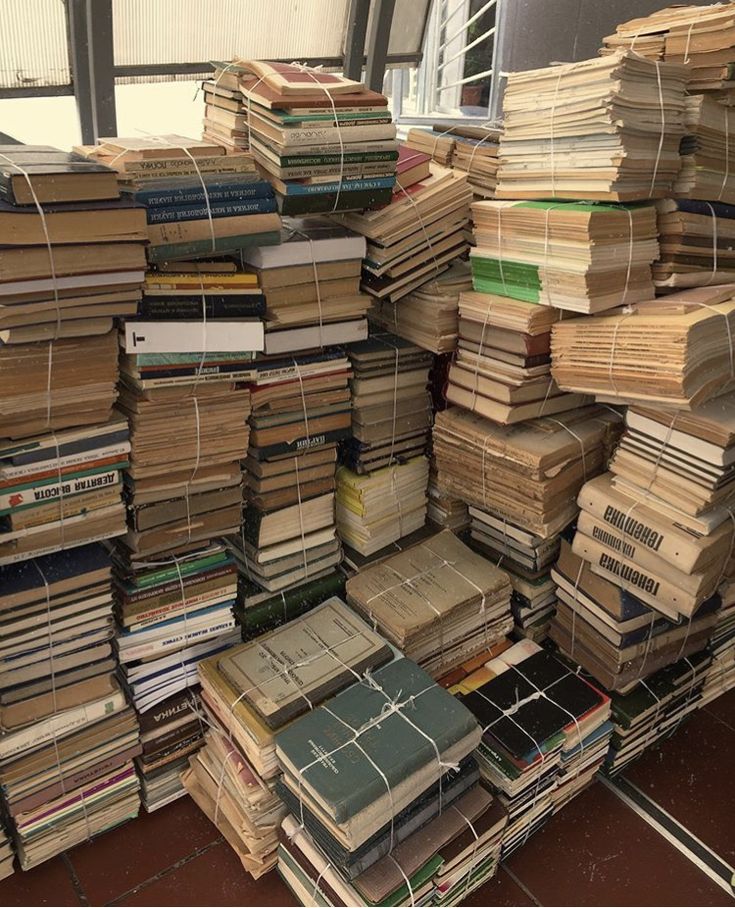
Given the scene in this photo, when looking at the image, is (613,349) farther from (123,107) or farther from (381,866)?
(123,107)

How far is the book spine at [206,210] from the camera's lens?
9.05 feet

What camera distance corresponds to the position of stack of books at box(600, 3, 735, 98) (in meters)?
3.15

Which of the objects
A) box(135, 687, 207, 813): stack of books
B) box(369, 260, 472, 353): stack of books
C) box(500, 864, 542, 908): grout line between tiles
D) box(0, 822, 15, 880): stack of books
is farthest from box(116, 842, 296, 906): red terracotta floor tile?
box(369, 260, 472, 353): stack of books

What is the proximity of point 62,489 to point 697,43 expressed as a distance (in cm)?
324

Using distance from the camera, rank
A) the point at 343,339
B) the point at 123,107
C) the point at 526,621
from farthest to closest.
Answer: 1. the point at 123,107
2. the point at 526,621
3. the point at 343,339

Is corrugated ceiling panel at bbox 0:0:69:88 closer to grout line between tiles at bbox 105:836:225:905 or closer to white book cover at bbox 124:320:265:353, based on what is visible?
white book cover at bbox 124:320:265:353

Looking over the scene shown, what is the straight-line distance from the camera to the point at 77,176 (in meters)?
2.52

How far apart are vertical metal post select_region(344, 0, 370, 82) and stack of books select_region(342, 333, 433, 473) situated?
7.74 feet

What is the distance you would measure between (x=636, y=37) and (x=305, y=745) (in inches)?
138

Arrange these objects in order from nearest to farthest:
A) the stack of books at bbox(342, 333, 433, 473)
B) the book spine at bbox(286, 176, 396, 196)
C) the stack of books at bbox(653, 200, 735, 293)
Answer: the book spine at bbox(286, 176, 396, 196) → the stack of books at bbox(653, 200, 735, 293) → the stack of books at bbox(342, 333, 433, 473)

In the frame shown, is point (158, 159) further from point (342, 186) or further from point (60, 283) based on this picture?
point (342, 186)

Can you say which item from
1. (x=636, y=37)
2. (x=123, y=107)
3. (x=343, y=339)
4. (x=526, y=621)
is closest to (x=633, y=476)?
(x=526, y=621)

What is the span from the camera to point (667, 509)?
10.4ft

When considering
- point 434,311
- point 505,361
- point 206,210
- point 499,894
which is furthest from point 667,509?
point 206,210
